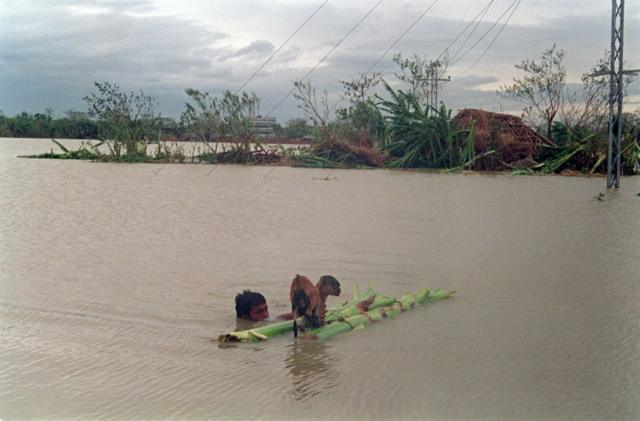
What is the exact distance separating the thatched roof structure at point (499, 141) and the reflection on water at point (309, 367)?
59.7ft

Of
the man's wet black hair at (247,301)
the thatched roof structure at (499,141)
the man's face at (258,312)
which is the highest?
the thatched roof structure at (499,141)

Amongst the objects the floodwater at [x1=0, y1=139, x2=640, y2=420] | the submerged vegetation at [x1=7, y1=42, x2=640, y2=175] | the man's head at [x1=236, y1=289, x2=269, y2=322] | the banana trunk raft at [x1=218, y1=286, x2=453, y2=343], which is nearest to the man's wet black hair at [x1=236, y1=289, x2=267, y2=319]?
the man's head at [x1=236, y1=289, x2=269, y2=322]

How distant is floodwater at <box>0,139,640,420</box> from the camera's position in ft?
12.1

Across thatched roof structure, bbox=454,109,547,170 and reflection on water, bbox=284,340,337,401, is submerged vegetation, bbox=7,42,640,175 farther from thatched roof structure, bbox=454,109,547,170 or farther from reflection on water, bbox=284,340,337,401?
reflection on water, bbox=284,340,337,401

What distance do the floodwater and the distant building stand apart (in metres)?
12.0

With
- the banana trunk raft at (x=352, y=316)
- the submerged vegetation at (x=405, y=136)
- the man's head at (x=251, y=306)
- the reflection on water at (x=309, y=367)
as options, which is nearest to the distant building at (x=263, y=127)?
the submerged vegetation at (x=405, y=136)

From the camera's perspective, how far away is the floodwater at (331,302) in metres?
3.68

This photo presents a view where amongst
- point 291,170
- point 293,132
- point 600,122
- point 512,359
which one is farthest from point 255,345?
point 293,132

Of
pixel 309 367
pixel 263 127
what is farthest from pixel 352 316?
pixel 263 127

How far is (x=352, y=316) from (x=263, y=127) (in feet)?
69.0

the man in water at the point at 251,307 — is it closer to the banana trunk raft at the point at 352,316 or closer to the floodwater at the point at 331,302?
the floodwater at the point at 331,302

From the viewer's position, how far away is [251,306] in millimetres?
5008

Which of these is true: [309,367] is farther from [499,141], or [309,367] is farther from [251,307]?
[499,141]

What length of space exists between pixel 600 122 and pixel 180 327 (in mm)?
21070
